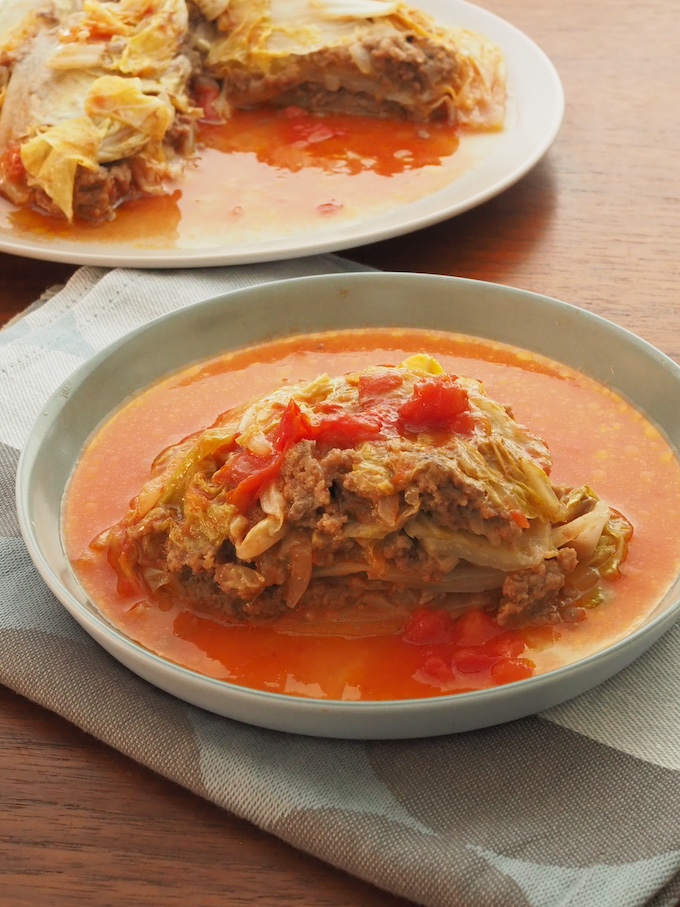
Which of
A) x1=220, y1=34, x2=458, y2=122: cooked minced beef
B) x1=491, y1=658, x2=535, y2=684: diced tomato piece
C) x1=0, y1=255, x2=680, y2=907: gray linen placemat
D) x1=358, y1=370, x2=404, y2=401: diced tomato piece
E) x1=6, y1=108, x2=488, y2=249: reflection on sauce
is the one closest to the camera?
x1=0, y1=255, x2=680, y2=907: gray linen placemat

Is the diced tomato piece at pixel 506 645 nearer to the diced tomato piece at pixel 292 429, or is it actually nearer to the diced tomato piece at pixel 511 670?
the diced tomato piece at pixel 511 670

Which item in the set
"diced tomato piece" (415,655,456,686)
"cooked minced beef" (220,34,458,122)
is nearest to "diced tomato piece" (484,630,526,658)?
"diced tomato piece" (415,655,456,686)

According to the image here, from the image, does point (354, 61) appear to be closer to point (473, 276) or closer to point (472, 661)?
point (473, 276)

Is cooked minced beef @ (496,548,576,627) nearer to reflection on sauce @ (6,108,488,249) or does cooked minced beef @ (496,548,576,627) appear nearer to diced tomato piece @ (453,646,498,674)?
diced tomato piece @ (453,646,498,674)

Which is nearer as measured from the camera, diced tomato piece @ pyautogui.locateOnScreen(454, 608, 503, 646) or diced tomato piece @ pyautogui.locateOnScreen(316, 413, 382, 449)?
diced tomato piece @ pyautogui.locateOnScreen(454, 608, 503, 646)

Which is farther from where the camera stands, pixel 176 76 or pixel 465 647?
pixel 176 76

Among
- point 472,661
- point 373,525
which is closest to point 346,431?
point 373,525

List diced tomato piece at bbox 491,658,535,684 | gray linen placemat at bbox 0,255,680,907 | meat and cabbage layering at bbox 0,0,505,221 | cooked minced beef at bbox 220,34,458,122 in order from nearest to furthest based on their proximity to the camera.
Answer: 1. gray linen placemat at bbox 0,255,680,907
2. diced tomato piece at bbox 491,658,535,684
3. meat and cabbage layering at bbox 0,0,505,221
4. cooked minced beef at bbox 220,34,458,122
